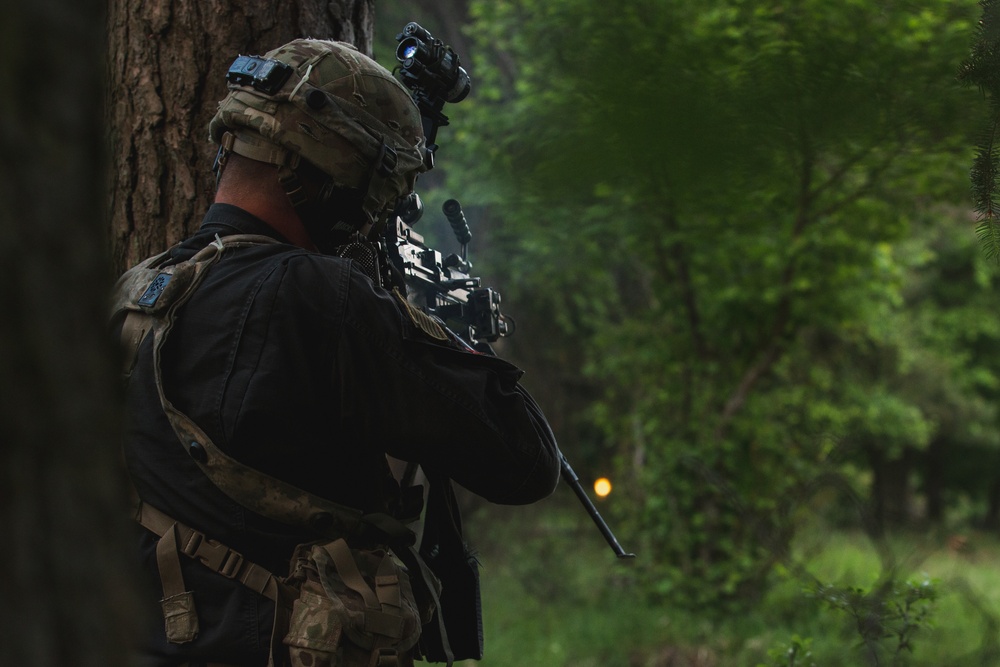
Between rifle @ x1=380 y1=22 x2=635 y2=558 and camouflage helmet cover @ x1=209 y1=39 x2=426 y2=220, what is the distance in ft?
0.77

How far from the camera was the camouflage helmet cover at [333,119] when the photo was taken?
200 cm

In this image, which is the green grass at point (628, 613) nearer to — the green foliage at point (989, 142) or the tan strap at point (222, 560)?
the green foliage at point (989, 142)

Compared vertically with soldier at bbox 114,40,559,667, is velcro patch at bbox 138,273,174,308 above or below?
above

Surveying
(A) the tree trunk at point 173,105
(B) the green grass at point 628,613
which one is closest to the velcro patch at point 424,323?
(A) the tree trunk at point 173,105

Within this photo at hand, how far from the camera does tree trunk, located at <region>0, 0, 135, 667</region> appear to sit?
0.76 metres

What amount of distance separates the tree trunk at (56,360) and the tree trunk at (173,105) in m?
1.90

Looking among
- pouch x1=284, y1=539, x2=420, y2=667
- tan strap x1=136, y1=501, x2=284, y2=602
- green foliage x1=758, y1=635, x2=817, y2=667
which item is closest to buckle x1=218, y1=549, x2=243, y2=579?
tan strap x1=136, y1=501, x2=284, y2=602

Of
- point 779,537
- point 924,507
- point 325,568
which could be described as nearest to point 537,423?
point 325,568

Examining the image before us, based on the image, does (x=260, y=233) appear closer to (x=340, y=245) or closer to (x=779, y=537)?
(x=340, y=245)

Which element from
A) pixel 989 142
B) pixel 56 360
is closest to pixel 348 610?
pixel 56 360

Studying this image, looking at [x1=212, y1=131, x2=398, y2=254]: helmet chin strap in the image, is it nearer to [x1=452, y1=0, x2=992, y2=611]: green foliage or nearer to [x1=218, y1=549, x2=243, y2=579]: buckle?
[x1=218, y1=549, x2=243, y2=579]: buckle

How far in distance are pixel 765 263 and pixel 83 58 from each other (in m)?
7.11

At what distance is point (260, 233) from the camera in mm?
1980

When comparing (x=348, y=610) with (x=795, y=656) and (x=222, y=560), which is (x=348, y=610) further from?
(x=795, y=656)
